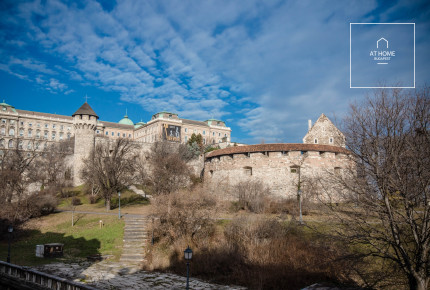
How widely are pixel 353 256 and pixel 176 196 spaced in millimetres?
11240

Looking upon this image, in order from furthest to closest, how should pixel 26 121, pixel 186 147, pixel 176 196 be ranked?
pixel 26 121 < pixel 186 147 < pixel 176 196

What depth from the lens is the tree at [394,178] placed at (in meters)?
8.30

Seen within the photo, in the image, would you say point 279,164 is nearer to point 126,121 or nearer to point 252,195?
point 252,195

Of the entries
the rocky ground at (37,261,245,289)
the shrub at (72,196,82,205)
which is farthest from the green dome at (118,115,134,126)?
the rocky ground at (37,261,245,289)

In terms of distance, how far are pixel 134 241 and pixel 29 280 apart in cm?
702

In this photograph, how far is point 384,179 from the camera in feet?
28.2

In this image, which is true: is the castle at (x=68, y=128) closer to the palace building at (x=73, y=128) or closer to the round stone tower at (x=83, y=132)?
→ the palace building at (x=73, y=128)

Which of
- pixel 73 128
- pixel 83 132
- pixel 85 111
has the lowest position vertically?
pixel 83 132

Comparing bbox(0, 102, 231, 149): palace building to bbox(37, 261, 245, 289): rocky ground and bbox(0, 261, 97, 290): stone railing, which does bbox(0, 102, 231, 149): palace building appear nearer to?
bbox(37, 261, 245, 289): rocky ground

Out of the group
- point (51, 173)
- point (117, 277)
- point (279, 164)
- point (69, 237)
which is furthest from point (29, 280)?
point (51, 173)

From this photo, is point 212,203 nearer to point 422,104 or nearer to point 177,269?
point 177,269

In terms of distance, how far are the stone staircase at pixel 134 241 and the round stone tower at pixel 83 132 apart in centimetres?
2645

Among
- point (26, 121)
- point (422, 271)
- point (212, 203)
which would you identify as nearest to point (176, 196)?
point (212, 203)

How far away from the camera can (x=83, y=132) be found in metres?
46.2
